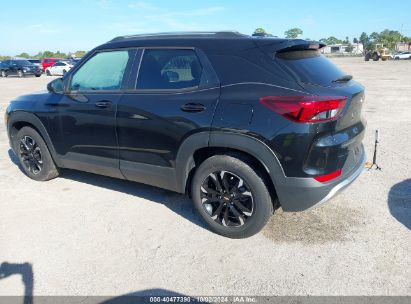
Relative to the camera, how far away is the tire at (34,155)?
4641 mm

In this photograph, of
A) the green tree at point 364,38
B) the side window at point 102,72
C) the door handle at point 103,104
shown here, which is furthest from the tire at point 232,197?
the green tree at point 364,38

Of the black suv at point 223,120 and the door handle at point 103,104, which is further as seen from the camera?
the door handle at point 103,104

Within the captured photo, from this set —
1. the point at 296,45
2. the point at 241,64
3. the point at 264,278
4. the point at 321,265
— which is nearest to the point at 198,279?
the point at 264,278

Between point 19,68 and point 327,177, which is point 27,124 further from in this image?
point 19,68

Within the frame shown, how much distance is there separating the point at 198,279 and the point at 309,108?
1616mm

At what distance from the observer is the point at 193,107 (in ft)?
10.5

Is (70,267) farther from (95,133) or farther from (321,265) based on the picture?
(321,265)

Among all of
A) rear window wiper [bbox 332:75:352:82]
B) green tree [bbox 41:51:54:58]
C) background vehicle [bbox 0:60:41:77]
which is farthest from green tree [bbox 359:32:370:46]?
rear window wiper [bbox 332:75:352:82]

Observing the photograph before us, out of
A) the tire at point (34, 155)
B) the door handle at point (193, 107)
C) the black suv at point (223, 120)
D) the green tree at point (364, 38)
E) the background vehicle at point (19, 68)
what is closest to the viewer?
the black suv at point (223, 120)

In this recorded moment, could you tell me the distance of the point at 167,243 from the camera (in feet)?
10.9

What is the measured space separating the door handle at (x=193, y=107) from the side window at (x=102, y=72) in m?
0.96

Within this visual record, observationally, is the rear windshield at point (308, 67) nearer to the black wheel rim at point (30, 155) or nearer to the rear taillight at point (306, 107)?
the rear taillight at point (306, 107)

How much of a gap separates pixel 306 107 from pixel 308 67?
550mm

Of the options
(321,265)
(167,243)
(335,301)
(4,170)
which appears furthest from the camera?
(4,170)
